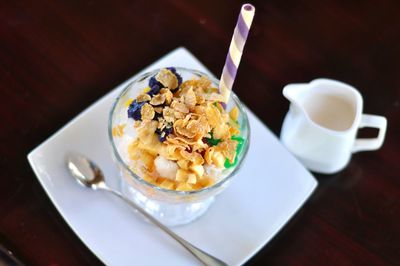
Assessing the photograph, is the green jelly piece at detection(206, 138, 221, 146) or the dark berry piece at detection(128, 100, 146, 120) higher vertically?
the dark berry piece at detection(128, 100, 146, 120)

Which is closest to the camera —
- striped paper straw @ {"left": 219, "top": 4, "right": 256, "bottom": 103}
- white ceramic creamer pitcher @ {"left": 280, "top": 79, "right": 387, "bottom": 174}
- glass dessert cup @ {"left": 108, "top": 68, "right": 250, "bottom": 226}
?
striped paper straw @ {"left": 219, "top": 4, "right": 256, "bottom": 103}

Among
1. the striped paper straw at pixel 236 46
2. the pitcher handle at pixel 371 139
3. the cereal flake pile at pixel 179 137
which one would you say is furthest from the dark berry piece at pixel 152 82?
the pitcher handle at pixel 371 139

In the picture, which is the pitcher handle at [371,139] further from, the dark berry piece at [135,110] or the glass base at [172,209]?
the dark berry piece at [135,110]

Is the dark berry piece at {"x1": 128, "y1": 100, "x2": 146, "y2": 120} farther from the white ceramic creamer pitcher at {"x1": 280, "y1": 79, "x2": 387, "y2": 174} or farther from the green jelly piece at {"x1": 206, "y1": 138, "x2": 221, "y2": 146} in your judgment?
the white ceramic creamer pitcher at {"x1": 280, "y1": 79, "x2": 387, "y2": 174}

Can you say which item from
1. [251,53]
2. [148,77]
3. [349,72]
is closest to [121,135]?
[148,77]

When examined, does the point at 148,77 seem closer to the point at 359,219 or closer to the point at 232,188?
the point at 232,188

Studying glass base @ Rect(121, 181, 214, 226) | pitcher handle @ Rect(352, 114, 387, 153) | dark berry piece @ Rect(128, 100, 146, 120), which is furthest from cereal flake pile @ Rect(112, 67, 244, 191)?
pitcher handle @ Rect(352, 114, 387, 153)

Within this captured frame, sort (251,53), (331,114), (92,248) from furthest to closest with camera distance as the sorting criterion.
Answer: (251,53) < (331,114) < (92,248)
